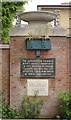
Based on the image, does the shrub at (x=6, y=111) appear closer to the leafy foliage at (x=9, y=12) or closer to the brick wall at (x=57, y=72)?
the brick wall at (x=57, y=72)

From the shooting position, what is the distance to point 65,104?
404 inches

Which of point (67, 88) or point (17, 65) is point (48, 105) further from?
point (17, 65)

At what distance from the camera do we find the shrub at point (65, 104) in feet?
33.2

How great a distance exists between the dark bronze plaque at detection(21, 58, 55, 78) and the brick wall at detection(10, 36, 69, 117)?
0.45 feet

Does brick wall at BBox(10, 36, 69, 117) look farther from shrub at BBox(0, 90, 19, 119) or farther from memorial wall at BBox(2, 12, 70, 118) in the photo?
shrub at BBox(0, 90, 19, 119)

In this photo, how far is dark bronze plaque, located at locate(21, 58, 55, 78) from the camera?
428 inches

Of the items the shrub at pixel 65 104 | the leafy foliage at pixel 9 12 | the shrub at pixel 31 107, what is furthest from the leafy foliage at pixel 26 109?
the leafy foliage at pixel 9 12

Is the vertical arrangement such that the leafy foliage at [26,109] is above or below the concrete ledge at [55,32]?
below

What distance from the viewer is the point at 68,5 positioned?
24375 mm

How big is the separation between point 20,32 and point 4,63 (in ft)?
3.68

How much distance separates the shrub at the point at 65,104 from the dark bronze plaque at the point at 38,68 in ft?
2.37

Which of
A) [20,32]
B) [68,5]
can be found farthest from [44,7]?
[20,32]

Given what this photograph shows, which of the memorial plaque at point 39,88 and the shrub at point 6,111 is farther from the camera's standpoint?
the memorial plaque at point 39,88

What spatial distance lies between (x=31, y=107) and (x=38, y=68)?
121 cm
